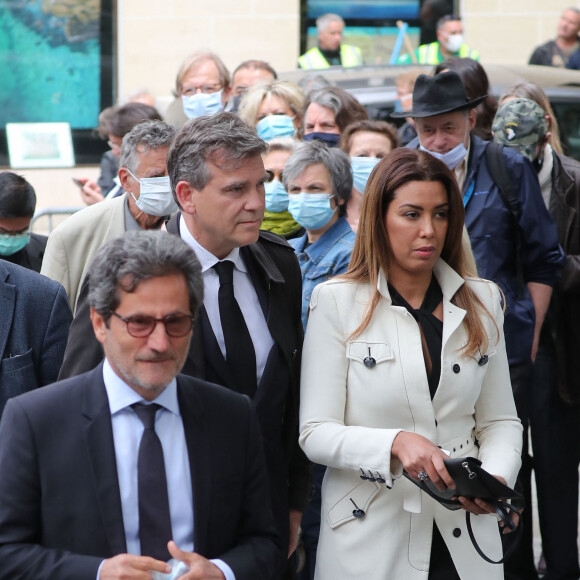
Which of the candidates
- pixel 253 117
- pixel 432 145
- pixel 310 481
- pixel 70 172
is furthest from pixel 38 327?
pixel 70 172

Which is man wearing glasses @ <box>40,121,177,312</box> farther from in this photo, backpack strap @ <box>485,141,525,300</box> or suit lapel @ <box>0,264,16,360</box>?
backpack strap @ <box>485,141,525,300</box>

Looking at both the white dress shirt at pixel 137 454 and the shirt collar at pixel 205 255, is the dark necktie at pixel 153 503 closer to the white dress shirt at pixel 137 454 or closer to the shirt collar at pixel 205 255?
the white dress shirt at pixel 137 454

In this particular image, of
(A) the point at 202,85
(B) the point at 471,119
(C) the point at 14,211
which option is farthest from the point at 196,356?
(A) the point at 202,85

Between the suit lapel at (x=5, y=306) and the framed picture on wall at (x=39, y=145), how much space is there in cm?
1082

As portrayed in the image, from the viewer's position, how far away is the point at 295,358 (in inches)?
155

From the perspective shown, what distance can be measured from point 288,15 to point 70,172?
3.42 meters

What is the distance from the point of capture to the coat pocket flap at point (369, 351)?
379cm

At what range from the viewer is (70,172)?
1472 centimetres

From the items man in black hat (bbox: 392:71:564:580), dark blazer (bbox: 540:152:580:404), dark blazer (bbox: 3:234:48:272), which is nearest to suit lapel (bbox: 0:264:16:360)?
dark blazer (bbox: 3:234:48:272)

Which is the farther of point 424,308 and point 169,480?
point 424,308

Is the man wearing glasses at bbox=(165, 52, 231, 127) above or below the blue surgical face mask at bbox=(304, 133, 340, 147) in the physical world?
above

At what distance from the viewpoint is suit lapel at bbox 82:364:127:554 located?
114 inches

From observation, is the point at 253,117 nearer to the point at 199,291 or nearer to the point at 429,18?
the point at 199,291

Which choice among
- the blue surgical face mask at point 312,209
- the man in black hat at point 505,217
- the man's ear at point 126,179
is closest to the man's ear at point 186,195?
the man's ear at point 126,179
